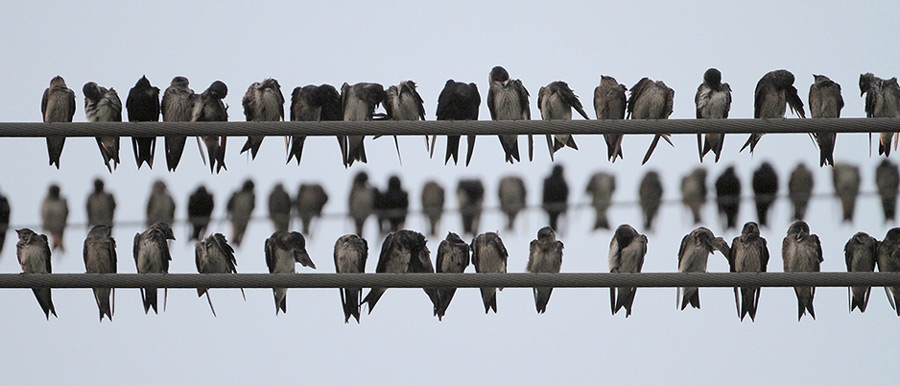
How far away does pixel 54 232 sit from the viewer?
16.9 m

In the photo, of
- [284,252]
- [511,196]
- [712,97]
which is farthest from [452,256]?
[511,196]

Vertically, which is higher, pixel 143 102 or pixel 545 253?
pixel 143 102

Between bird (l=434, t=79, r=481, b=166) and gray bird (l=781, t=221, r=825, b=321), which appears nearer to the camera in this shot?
gray bird (l=781, t=221, r=825, b=321)

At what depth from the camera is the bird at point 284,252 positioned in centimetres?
1489

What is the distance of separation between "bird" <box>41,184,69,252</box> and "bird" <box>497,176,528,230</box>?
170 inches

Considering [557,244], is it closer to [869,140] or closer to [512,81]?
[512,81]

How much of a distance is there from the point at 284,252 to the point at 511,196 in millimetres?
4437

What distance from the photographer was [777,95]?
14.7m

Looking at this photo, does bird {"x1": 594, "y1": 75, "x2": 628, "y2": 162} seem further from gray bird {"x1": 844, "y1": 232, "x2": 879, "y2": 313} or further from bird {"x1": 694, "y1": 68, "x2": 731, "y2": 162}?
gray bird {"x1": 844, "y1": 232, "x2": 879, "y2": 313}

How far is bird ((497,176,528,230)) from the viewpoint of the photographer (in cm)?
1875

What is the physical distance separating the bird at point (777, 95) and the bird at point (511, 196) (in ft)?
14.4

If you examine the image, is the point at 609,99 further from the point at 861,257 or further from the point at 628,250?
the point at 861,257

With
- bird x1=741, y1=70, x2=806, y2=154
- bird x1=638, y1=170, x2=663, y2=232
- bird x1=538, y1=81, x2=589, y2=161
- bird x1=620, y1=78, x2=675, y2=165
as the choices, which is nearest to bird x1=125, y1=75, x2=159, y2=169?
bird x1=538, y1=81, x2=589, y2=161

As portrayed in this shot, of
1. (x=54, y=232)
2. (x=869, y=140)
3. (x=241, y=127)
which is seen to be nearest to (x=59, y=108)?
(x=54, y=232)
